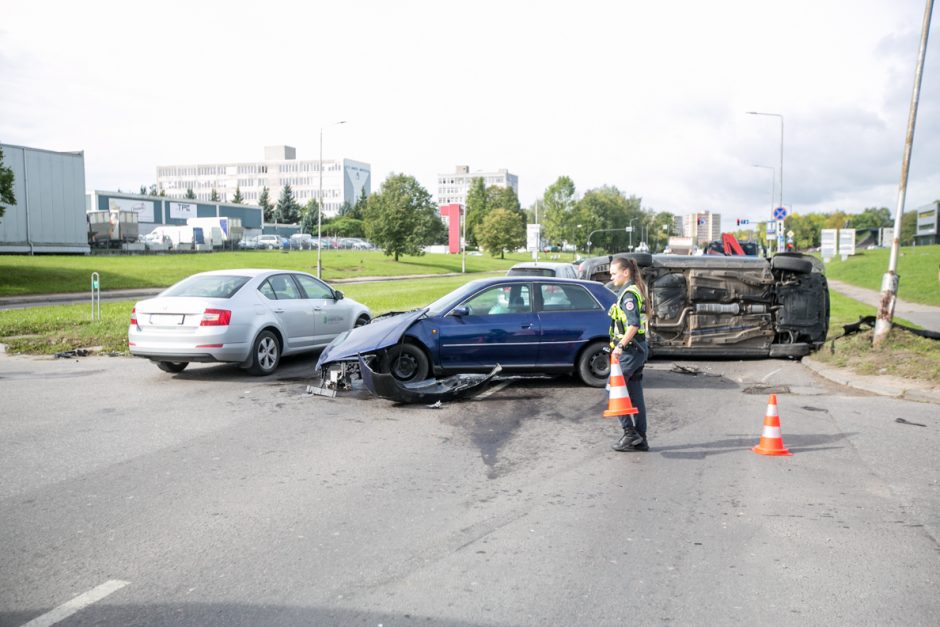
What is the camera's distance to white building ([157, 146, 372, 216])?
504 ft

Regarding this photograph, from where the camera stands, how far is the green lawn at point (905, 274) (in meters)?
30.8

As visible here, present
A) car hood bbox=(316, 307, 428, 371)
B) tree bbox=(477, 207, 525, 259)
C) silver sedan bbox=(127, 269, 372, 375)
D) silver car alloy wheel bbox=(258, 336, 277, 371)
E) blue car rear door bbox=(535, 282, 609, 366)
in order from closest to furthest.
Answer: car hood bbox=(316, 307, 428, 371)
blue car rear door bbox=(535, 282, 609, 366)
silver sedan bbox=(127, 269, 372, 375)
silver car alloy wheel bbox=(258, 336, 277, 371)
tree bbox=(477, 207, 525, 259)

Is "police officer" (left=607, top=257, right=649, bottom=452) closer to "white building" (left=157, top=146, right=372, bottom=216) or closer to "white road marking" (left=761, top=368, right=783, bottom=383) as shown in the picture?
"white road marking" (left=761, top=368, right=783, bottom=383)

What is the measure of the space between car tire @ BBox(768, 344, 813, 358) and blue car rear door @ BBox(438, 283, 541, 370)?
5.73 meters

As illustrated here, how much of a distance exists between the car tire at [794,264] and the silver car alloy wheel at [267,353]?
8.84 meters

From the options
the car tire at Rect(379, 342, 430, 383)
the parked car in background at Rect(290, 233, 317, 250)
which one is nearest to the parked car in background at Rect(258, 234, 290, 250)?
the parked car in background at Rect(290, 233, 317, 250)

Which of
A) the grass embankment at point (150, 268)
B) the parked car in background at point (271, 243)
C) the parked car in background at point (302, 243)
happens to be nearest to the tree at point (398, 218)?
the grass embankment at point (150, 268)

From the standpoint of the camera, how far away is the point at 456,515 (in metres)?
4.98

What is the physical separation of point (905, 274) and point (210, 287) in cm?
3740

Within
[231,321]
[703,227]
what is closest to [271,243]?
[703,227]

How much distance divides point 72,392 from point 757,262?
11.2 m

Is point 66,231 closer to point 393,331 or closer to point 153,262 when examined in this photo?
point 153,262

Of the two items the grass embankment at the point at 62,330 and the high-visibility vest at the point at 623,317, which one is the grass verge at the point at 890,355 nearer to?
the high-visibility vest at the point at 623,317

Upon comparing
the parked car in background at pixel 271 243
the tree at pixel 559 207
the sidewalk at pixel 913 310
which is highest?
the tree at pixel 559 207
